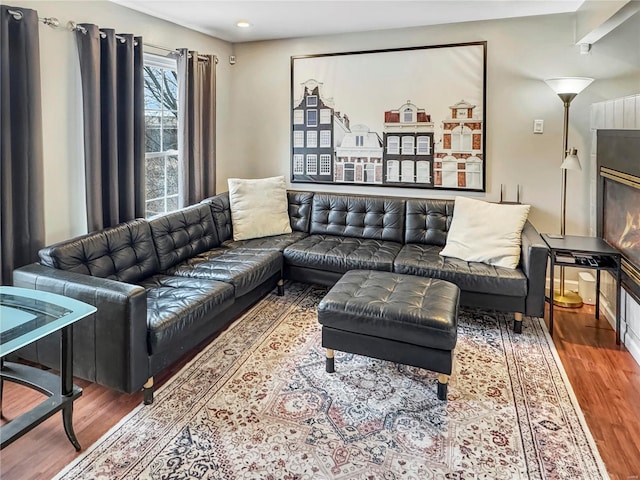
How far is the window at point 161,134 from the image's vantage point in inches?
143

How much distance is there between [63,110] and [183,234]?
3.66 ft

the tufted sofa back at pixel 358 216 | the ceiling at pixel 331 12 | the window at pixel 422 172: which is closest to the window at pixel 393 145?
the window at pixel 422 172

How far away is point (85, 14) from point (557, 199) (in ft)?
12.4

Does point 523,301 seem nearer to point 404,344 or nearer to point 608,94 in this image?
point 404,344

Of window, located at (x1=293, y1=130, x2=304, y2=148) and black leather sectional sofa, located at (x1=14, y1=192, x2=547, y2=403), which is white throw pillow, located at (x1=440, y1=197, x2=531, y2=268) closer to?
black leather sectional sofa, located at (x1=14, y1=192, x2=547, y2=403)

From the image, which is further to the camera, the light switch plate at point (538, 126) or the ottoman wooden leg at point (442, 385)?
the light switch plate at point (538, 126)

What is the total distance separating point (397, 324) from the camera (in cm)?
223

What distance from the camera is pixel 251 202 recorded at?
3.88 meters

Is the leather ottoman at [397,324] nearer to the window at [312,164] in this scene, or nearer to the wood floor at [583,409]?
the wood floor at [583,409]

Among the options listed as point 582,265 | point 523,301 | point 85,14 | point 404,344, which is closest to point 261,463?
point 404,344

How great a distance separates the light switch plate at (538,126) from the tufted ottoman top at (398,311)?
183 cm

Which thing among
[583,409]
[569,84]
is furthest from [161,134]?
[583,409]

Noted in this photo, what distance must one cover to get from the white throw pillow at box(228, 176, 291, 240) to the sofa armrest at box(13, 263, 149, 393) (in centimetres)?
174

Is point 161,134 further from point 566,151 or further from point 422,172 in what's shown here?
point 566,151
